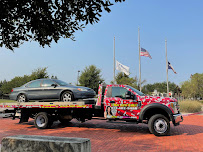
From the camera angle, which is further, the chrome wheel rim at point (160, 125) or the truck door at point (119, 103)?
the truck door at point (119, 103)

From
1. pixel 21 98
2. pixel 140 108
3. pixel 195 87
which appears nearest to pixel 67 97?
pixel 21 98

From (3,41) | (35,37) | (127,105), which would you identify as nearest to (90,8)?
(35,37)

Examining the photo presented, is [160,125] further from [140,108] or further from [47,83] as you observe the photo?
[47,83]

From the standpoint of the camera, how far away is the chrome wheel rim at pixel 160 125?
823cm

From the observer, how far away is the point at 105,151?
5.98m

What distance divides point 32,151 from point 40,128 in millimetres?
6452

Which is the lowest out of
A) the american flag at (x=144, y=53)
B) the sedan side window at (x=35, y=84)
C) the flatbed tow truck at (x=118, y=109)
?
the flatbed tow truck at (x=118, y=109)

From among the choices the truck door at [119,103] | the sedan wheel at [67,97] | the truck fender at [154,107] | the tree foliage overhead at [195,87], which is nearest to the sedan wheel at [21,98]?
the sedan wheel at [67,97]

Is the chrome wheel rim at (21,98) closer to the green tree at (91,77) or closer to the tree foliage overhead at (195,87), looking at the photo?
the green tree at (91,77)

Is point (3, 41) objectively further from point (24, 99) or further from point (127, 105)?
point (127, 105)

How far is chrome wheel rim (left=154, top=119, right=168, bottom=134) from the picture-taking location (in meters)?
8.23

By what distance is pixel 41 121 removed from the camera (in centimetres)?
1032

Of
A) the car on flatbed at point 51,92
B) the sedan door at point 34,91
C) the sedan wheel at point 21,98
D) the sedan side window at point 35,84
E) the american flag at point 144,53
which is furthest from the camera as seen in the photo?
the american flag at point 144,53

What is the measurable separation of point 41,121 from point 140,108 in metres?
5.08
